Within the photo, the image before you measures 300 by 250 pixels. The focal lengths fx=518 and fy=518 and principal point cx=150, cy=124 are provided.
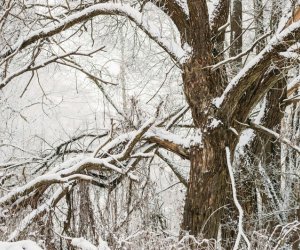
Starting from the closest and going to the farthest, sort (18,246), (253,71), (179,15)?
(18,246) < (253,71) < (179,15)

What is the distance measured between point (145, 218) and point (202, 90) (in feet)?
6.80

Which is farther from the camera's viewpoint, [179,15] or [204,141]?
[179,15]

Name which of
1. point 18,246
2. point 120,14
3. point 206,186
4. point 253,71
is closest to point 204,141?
point 206,186

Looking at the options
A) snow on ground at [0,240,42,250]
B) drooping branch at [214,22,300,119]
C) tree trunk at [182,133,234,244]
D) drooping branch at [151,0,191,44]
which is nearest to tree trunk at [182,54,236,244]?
tree trunk at [182,133,234,244]

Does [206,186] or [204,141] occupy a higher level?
[204,141]

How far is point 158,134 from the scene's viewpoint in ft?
21.6

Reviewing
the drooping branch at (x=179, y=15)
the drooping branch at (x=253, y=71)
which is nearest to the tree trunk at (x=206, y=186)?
the drooping branch at (x=253, y=71)

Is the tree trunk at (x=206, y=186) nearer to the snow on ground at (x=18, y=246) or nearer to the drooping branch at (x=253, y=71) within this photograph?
the drooping branch at (x=253, y=71)

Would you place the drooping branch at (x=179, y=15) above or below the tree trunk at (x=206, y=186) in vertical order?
above

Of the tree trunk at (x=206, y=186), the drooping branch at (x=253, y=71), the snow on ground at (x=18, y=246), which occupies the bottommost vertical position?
the snow on ground at (x=18, y=246)

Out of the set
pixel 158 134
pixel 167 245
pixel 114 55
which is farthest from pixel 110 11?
pixel 114 55

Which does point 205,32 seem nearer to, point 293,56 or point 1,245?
point 293,56

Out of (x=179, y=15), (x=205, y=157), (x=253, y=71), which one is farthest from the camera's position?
(x=179, y=15)

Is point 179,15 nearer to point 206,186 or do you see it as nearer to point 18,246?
point 206,186
